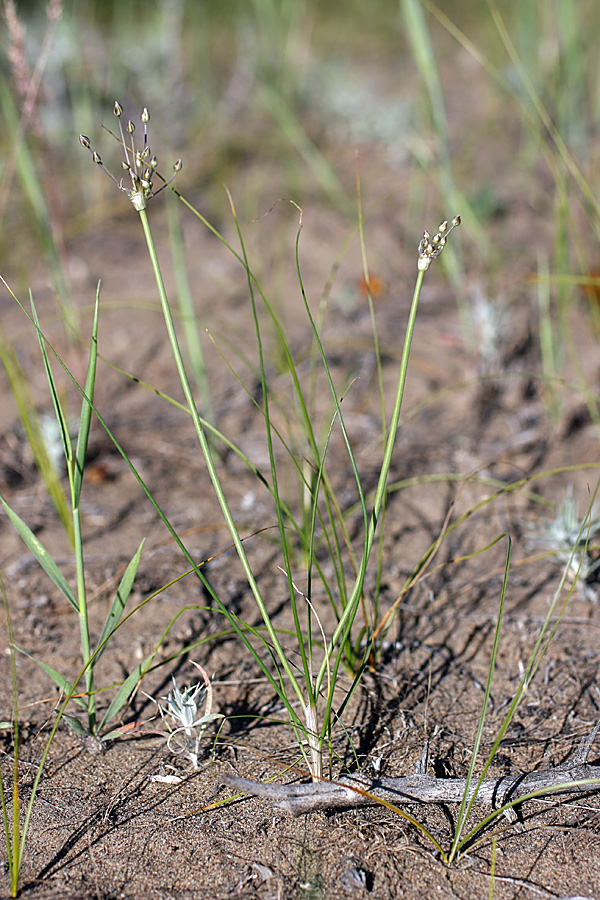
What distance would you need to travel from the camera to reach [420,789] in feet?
3.45

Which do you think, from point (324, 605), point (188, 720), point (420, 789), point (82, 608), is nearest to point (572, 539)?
point (324, 605)

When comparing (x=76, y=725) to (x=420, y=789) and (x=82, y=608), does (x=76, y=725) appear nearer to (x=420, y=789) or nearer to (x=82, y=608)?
(x=82, y=608)

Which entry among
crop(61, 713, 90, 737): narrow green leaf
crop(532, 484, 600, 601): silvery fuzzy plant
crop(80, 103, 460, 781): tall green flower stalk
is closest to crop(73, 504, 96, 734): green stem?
crop(61, 713, 90, 737): narrow green leaf

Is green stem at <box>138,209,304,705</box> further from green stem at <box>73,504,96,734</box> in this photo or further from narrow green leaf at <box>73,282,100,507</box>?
green stem at <box>73,504,96,734</box>

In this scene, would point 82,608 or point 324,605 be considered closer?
point 82,608

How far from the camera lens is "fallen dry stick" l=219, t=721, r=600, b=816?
101cm

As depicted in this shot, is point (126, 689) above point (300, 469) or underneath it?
underneath

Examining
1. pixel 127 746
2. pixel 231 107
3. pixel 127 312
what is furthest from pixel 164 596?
pixel 231 107

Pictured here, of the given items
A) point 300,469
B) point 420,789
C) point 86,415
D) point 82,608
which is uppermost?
point 86,415

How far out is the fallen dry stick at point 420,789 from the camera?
101 cm

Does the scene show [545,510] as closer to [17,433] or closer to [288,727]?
[288,727]

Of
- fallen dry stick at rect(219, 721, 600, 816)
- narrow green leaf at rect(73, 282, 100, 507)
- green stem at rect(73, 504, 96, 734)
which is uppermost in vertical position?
narrow green leaf at rect(73, 282, 100, 507)

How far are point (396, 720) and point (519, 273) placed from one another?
1.90m

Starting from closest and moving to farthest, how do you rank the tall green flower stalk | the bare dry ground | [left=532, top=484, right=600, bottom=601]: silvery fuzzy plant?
the tall green flower stalk < the bare dry ground < [left=532, top=484, right=600, bottom=601]: silvery fuzzy plant
